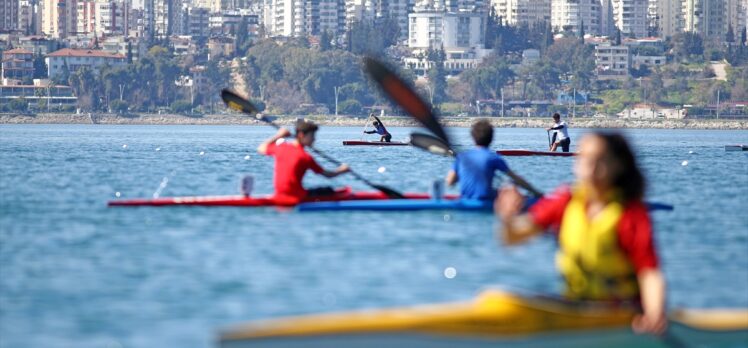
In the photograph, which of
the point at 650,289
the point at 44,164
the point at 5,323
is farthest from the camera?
the point at 44,164

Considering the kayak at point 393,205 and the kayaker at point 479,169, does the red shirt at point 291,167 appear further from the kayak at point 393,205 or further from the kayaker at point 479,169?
the kayaker at point 479,169

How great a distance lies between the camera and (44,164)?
49.1 m

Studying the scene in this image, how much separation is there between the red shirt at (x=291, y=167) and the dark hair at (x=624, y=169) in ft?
43.1

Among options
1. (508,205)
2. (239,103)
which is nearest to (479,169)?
(239,103)

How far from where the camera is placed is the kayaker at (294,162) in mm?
23922

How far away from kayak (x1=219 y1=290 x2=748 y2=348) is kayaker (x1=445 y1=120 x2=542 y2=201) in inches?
460

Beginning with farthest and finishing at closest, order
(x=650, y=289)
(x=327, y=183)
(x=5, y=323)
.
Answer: (x=327, y=183)
(x=5, y=323)
(x=650, y=289)

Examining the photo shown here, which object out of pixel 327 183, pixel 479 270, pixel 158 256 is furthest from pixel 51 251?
pixel 327 183

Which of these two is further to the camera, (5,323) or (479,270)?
(479,270)

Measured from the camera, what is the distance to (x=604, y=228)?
11.2m

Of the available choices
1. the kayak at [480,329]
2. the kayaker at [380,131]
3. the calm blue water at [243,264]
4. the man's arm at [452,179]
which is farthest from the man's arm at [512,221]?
the kayaker at [380,131]

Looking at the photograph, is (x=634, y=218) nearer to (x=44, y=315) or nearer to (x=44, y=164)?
(x=44, y=315)

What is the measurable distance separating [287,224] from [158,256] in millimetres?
3806

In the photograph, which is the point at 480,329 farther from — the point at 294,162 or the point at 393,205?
the point at 393,205
